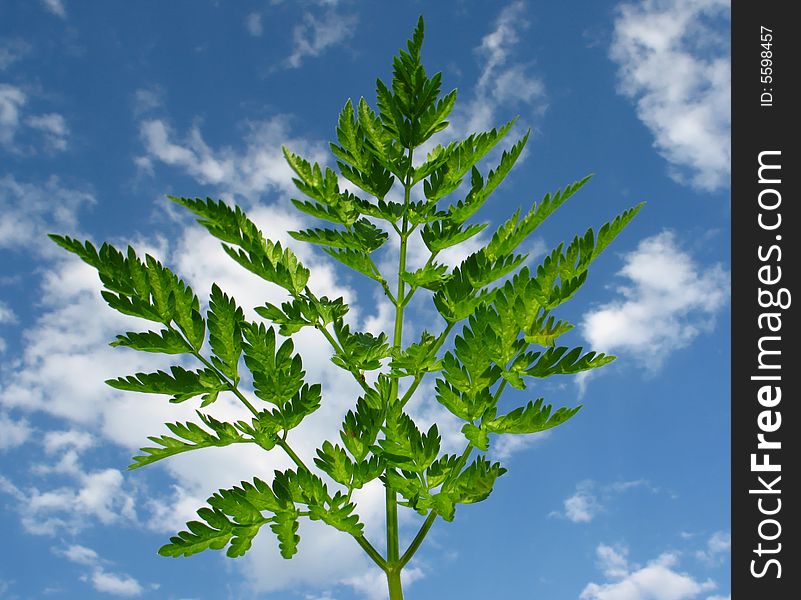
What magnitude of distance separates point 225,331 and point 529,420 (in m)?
1.58

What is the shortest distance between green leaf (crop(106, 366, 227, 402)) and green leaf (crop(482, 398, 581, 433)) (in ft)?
4.63

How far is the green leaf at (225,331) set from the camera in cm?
379

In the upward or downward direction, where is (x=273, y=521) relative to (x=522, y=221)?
downward

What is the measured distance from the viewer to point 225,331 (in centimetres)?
381

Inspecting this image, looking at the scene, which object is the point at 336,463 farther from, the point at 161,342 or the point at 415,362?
the point at 161,342

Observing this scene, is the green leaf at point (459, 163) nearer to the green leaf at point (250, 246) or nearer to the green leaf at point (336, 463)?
the green leaf at point (250, 246)

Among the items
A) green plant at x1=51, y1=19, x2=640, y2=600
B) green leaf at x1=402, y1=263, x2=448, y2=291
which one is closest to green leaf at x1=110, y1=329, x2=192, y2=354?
green plant at x1=51, y1=19, x2=640, y2=600

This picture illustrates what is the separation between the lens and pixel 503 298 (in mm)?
3568

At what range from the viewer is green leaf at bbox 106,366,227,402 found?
3744mm

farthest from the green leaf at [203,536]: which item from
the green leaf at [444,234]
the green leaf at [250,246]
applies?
the green leaf at [444,234]

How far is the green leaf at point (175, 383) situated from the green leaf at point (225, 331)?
0.08 metres
